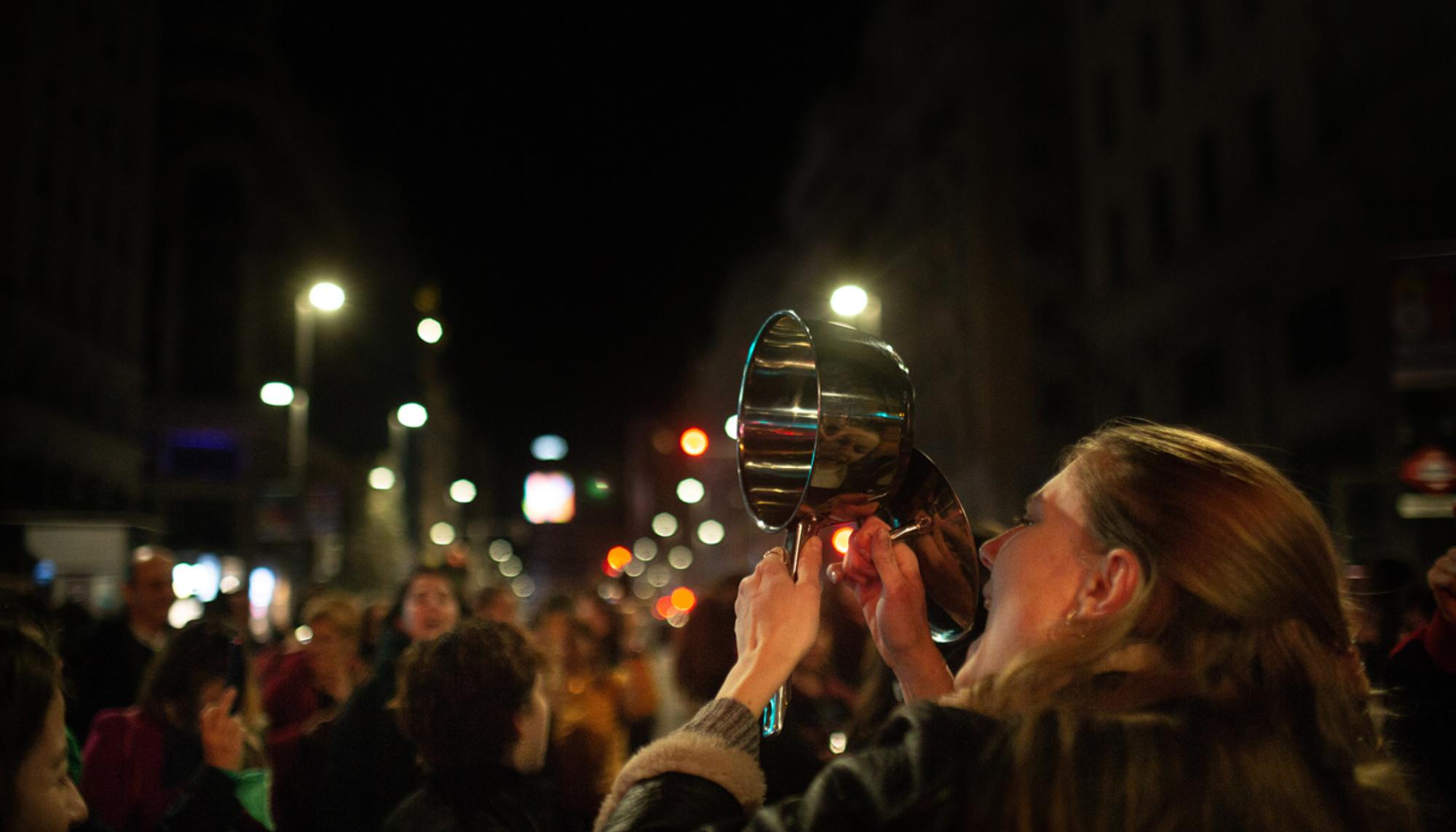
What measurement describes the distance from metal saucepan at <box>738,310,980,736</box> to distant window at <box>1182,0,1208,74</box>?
2836 centimetres

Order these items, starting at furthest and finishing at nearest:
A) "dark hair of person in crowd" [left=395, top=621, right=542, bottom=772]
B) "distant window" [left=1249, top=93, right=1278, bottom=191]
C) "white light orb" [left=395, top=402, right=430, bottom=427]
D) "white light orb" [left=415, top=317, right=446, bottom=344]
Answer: "distant window" [left=1249, top=93, right=1278, bottom=191]
"white light orb" [left=395, top=402, right=430, bottom=427]
"white light orb" [left=415, top=317, right=446, bottom=344]
"dark hair of person in crowd" [left=395, top=621, right=542, bottom=772]

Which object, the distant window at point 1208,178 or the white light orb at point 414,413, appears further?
the distant window at point 1208,178

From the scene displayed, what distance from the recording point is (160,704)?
4633 mm

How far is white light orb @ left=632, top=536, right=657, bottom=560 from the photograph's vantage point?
111312mm

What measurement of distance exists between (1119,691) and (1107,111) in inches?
1336

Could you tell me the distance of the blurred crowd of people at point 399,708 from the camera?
10.2 feet

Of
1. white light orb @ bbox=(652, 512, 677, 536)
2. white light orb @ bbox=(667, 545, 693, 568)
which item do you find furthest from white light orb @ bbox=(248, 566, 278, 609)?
white light orb @ bbox=(667, 545, 693, 568)

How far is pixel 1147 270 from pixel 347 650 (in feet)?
88.2

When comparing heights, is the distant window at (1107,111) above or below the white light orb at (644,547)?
above

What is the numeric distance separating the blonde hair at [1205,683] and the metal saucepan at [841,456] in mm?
397

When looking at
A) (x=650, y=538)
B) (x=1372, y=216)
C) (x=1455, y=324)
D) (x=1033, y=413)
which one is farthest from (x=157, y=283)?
(x=650, y=538)

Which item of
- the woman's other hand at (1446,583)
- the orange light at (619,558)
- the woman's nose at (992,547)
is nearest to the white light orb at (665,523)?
the orange light at (619,558)

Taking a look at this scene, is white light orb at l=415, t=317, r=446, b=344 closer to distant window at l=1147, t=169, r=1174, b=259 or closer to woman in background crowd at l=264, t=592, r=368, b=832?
woman in background crowd at l=264, t=592, r=368, b=832

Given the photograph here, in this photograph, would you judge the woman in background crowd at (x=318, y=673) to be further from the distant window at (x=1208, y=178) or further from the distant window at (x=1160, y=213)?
the distant window at (x=1160, y=213)
